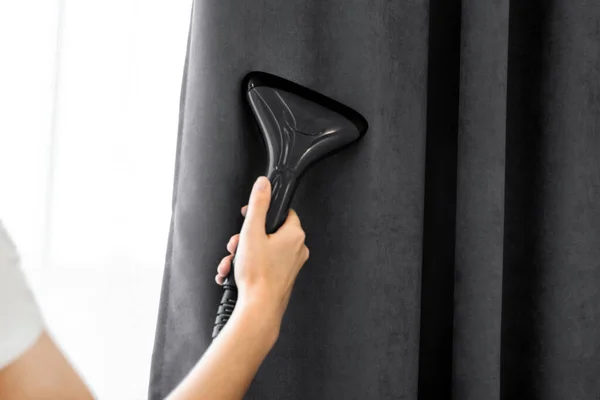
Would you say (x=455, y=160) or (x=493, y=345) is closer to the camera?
(x=493, y=345)

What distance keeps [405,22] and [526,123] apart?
0.98 feet

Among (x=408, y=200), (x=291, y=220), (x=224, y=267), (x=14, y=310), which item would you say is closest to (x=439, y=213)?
(x=408, y=200)

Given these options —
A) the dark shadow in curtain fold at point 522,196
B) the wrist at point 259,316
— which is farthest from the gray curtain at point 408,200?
the wrist at point 259,316

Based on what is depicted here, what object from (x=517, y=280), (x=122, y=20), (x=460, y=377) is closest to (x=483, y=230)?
(x=517, y=280)

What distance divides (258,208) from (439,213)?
1.35 feet

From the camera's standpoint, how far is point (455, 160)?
113 centimetres

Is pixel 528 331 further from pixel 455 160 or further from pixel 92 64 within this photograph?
pixel 92 64

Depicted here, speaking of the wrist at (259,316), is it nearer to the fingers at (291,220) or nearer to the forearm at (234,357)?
the forearm at (234,357)

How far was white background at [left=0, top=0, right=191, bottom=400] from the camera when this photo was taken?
3.23 feet

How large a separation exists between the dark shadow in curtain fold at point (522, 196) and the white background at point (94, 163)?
2.05 feet

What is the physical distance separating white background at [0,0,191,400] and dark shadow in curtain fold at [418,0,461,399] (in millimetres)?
482

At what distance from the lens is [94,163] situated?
1.02 m

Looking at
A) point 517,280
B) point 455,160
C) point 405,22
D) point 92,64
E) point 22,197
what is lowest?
point 517,280

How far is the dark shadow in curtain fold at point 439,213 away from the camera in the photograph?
1.11m
